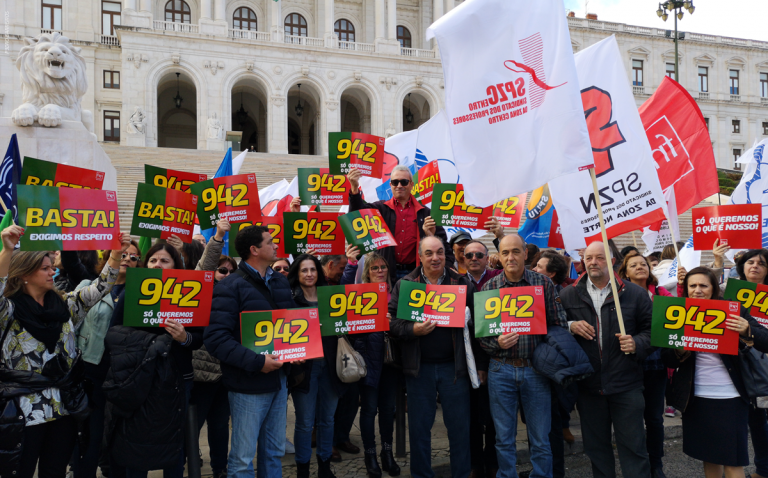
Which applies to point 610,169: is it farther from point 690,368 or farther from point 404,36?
point 404,36

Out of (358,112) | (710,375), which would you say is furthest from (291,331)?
(358,112)

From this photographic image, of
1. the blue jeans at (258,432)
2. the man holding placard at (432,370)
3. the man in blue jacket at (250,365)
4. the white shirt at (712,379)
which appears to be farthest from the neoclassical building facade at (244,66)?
the white shirt at (712,379)

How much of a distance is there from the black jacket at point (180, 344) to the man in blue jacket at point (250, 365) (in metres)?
0.17

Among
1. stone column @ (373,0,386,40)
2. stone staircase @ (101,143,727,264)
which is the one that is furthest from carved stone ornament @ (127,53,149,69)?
stone column @ (373,0,386,40)

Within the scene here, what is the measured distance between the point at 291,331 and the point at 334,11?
39871mm

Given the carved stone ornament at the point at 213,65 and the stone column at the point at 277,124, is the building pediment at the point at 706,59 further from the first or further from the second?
the carved stone ornament at the point at 213,65

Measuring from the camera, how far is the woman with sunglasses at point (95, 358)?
4.16 m

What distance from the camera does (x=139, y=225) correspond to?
4.88 meters

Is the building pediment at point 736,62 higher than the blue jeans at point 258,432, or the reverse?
the building pediment at point 736,62

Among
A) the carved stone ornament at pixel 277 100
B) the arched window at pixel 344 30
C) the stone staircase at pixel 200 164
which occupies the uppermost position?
the arched window at pixel 344 30

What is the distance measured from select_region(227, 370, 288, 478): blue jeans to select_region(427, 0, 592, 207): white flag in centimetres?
213

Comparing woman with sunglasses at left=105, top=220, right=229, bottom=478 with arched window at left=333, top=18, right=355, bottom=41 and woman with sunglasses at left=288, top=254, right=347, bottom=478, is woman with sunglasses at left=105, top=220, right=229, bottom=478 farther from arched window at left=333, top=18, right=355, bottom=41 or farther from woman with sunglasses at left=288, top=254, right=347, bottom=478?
arched window at left=333, top=18, right=355, bottom=41

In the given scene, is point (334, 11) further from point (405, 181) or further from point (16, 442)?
point (16, 442)

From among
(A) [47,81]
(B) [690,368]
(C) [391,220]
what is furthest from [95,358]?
(A) [47,81]
